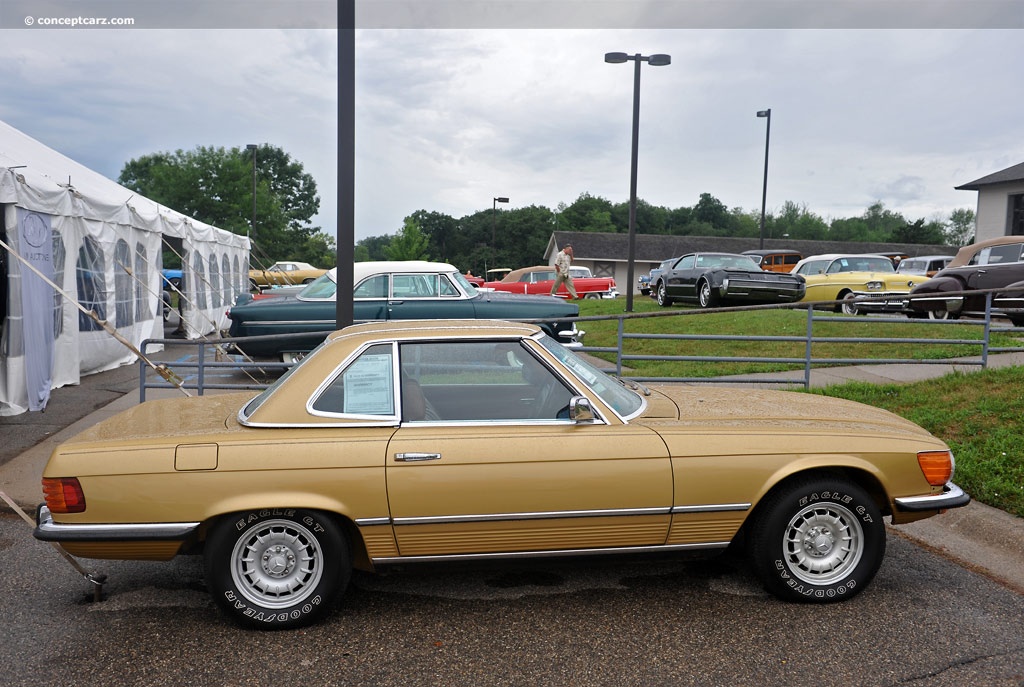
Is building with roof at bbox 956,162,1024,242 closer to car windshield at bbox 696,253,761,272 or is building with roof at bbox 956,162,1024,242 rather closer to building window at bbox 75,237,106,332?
car windshield at bbox 696,253,761,272

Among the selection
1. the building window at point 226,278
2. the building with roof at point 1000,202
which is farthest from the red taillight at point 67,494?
the building with roof at point 1000,202

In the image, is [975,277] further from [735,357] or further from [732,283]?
[735,357]

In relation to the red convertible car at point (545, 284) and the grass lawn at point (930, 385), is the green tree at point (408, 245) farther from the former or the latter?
the grass lawn at point (930, 385)

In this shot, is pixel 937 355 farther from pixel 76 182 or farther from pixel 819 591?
pixel 76 182

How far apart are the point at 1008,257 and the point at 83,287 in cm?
1472

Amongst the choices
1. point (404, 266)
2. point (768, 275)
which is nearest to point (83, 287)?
point (404, 266)

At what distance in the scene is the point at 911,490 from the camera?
3973 mm

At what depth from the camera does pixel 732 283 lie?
16.5 metres

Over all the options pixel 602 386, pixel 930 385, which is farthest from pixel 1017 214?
pixel 602 386

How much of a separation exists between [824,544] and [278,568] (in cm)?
263

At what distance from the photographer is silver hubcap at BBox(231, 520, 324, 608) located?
145 inches

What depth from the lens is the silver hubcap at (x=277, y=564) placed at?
3.69 meters

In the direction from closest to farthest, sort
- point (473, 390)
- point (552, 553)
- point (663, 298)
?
point (552, 553)
point (473, 390)
point (663, 298)

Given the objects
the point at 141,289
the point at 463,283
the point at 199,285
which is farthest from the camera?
the point at 199,285
